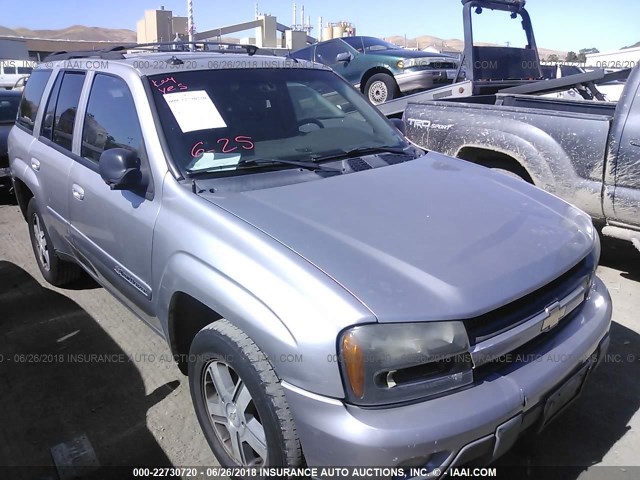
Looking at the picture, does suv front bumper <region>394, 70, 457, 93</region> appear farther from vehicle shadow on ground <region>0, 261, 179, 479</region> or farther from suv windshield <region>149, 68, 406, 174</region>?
vehicle shadow on ground <region>0, 261, 179, 479</region>

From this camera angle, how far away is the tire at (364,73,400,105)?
36.3ft

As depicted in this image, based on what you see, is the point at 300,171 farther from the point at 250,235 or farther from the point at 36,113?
the point at 36,113

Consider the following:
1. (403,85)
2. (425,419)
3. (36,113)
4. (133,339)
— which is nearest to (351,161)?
(425,419)

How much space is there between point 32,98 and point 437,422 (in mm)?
4141

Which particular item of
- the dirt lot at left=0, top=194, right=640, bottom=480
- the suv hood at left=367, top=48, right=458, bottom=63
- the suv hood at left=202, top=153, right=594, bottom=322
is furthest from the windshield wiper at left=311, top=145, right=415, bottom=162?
the suv hood at left=367, top=48, right=458, bottom=63

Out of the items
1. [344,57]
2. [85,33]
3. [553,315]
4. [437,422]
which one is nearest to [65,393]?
[437,422]

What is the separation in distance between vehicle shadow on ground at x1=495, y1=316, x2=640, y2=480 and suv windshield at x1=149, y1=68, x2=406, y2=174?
182 centimetres

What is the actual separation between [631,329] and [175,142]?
3272 millimetres

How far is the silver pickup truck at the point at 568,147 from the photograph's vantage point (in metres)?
4.02

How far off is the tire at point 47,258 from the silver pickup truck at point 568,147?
351 cm

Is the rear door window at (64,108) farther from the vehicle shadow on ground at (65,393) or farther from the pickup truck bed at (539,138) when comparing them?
the pickup truck bed at (539,138)

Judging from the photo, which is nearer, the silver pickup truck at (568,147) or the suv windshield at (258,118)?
the suv windshield at (258,118)

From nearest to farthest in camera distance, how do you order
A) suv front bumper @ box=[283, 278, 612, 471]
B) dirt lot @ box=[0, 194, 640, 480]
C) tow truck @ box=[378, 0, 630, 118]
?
suv front bumper @ box=[283, 278, 612, 471], dirt lot @ box=[0, 194, 640, 480], tow truck @ box=[378, 0, 630, 118]

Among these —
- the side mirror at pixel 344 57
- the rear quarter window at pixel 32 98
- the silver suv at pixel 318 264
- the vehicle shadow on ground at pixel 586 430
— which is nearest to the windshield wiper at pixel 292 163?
the silver suv at pixel 318 264
